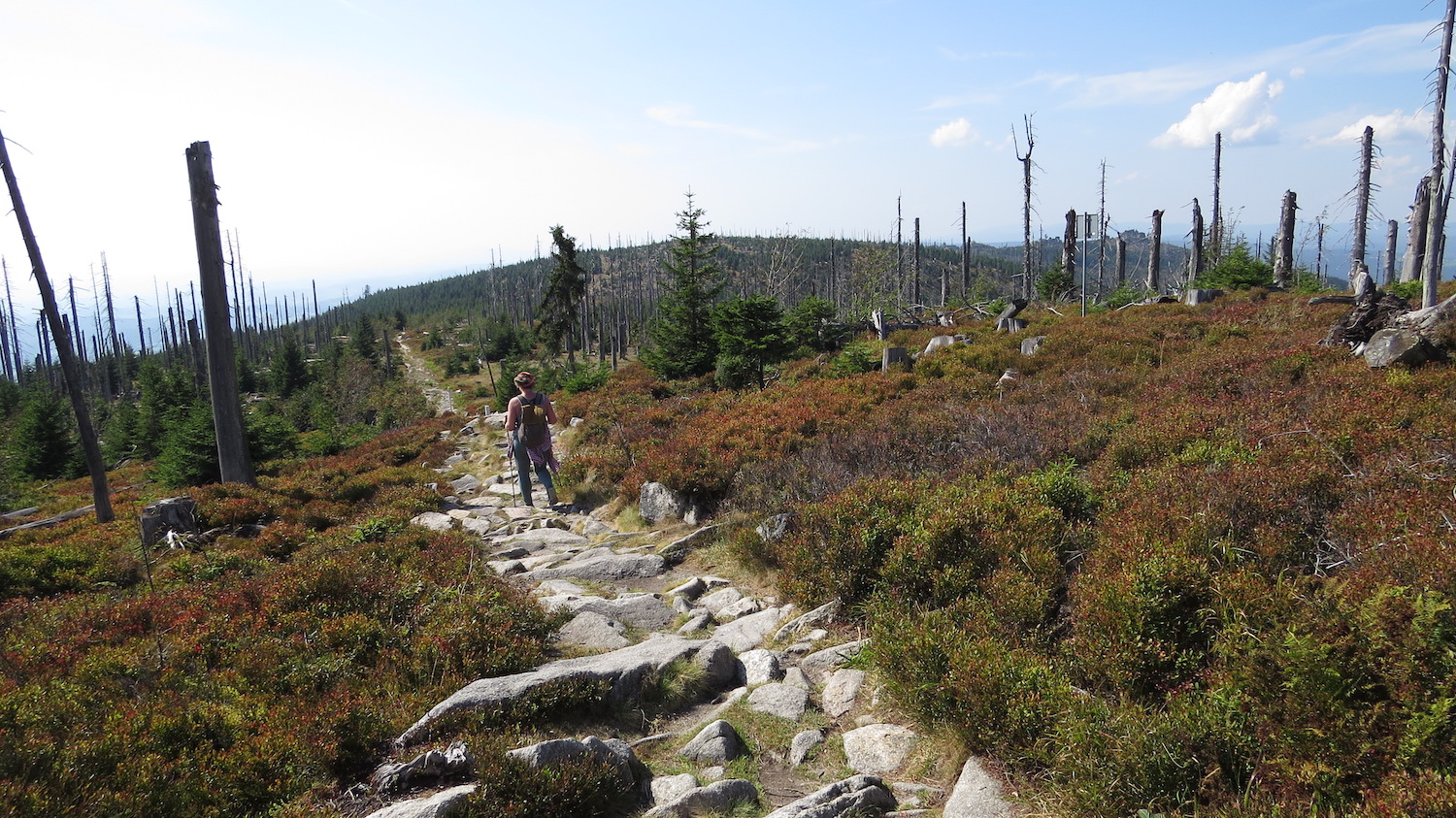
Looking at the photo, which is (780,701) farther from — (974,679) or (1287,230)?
(1287,230)

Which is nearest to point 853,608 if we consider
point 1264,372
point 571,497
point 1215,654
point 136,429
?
point 1215,654

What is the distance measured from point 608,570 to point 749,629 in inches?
100

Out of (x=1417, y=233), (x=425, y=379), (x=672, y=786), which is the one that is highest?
(x=1417, y=233)

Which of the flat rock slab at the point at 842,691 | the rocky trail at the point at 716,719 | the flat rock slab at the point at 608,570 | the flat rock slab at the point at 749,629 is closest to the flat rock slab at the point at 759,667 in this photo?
the rocky trail at the point at 716,719

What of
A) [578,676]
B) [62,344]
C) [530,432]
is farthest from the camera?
[62,344]

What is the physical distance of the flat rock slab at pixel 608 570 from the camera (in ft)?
25.3

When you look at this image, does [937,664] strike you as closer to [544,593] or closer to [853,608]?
[853,608]

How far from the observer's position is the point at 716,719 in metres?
4.44

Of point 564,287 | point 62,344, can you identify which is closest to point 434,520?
point 62,344

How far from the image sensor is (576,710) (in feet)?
14.2

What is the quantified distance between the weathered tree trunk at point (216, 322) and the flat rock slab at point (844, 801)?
557 inches

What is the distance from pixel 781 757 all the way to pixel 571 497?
8.12 metres

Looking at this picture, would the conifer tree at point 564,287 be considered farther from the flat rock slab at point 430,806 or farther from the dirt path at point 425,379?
the flat rock slab at point 430,806

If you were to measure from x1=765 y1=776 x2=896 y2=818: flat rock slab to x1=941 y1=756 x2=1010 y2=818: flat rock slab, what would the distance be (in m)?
0.31
